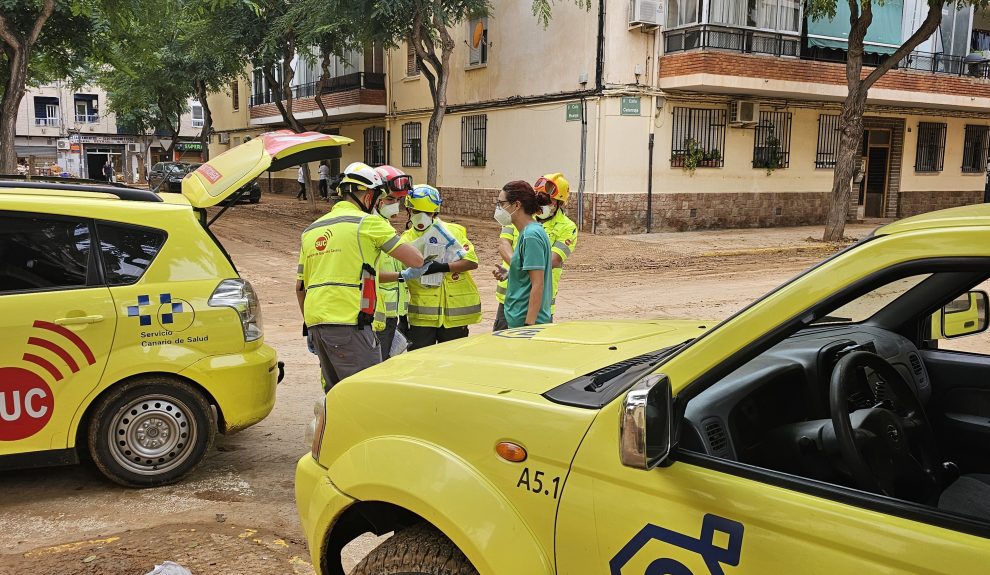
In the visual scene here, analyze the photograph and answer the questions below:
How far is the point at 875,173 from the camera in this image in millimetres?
26391

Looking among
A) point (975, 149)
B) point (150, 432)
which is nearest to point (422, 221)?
point (150, 432)

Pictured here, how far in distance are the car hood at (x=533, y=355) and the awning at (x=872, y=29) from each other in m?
20.6

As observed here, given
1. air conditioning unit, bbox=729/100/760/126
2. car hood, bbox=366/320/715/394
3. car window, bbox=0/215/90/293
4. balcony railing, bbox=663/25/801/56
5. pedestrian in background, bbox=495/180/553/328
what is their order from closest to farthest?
car hood, bbox=366/320/715/394 → car window, bbox=0/215/90/293 → pedestrian in background, bbox=495/180/553/328 → balcony railing, bbox=663/25/801/56 → air conditioning unit, bbox=729/100/760/126

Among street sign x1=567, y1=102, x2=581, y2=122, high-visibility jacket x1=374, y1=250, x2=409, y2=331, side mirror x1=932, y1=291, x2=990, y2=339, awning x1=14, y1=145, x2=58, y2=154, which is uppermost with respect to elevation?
street sign x1=567, y1=102, x2=581, y2=122

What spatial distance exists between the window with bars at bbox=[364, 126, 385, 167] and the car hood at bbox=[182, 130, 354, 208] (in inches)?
961

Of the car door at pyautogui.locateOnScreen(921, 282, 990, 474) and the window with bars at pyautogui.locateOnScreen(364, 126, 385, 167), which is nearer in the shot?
the car door at pyautogui.locateOnScreen(921, 282, 990, 474)

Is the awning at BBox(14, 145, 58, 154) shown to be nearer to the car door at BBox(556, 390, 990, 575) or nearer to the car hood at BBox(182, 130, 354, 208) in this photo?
the car hood at BBox(182, 130, 354, 208)

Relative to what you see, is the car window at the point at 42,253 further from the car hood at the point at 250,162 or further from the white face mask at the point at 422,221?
the white face mask at the point at 422,221

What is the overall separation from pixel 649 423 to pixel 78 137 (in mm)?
63664

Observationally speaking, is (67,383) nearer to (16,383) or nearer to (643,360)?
(16,383)

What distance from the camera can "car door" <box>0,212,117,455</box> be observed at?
4.40 m

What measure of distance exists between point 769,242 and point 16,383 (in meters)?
17.5

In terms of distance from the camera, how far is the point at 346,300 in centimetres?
489

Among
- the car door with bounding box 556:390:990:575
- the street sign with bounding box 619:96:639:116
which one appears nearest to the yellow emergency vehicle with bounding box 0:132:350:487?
the car door with bounding box 556:390:990:575
